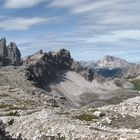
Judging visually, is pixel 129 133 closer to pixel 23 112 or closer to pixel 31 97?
pixel 23 112

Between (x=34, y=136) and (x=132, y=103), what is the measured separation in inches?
890

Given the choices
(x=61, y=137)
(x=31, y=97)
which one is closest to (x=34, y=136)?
(x=61, y=137)

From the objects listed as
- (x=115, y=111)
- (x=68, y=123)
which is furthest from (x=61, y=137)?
(x=115, y=111)

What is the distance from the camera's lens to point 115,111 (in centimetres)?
7019

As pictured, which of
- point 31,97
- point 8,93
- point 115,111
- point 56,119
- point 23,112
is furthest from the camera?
point 8,93

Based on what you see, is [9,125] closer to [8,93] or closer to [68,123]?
[68,123]

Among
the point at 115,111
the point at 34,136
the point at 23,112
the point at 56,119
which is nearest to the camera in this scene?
the point at 34,136

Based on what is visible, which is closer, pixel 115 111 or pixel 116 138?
pixel 116 138

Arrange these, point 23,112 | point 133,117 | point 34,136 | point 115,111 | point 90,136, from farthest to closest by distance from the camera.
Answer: point 23,112 → point 115,111 → point 133,117 → point 34,136 → point 90,136

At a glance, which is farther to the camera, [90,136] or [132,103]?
[132,103]

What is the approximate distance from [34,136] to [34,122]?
488 centimetres

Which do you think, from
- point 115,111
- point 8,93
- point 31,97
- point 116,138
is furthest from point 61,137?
point 8,93

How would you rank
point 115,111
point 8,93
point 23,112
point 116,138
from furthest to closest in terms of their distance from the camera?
point 8,93
point 23,112
point 115,111
point 116,138

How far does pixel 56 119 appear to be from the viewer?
5847cm
